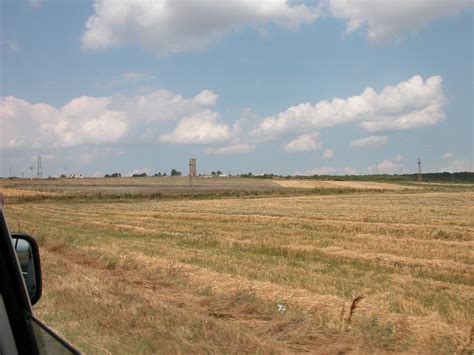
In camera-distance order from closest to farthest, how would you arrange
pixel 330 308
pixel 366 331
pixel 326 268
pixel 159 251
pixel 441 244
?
pixel 366 331, pixel 330 308, pixel 326 268, pixel 159 251, pixel 441 244

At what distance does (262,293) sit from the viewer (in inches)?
396

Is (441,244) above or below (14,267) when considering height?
below

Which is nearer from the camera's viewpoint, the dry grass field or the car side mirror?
the car side mirror

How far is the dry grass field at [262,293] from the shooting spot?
22.2ft

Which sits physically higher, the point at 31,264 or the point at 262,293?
the point at 31,264

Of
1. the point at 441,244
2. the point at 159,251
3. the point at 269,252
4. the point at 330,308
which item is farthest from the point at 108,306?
the point at 441,244

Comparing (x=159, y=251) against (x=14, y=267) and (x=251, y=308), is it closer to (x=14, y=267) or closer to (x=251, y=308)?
(x=251, y=308)

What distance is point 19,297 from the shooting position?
7.88 feet

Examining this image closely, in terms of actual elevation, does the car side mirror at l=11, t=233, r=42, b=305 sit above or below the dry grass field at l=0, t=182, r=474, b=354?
above

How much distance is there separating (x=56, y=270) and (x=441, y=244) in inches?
470

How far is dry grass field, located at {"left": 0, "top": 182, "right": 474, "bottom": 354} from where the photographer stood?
676 cm

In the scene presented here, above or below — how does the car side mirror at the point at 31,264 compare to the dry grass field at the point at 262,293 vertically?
above

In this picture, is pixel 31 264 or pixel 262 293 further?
pixel 262 293

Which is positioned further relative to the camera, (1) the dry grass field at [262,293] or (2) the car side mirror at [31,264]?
(1) the dry grass field at [262,293]
